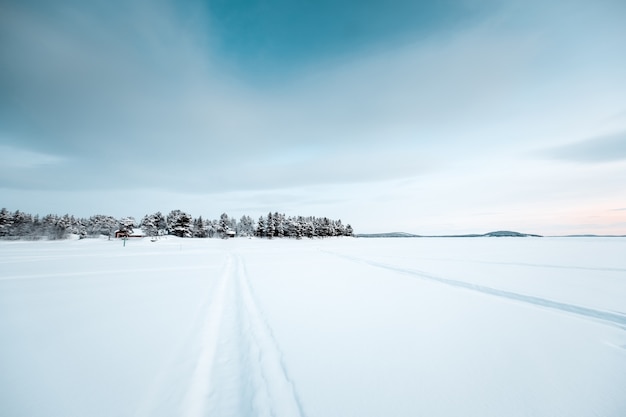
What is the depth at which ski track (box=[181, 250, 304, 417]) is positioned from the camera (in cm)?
274

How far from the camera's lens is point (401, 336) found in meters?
4.59

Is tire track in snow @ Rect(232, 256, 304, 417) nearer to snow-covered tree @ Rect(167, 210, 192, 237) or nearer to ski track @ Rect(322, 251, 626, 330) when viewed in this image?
ski track @ Rect(322, 251, 626, 330)

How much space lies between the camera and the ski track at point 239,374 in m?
2.74

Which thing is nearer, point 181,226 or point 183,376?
point 183,376

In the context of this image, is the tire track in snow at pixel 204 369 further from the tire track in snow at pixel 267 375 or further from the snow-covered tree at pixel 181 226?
the snow-covered tree at pixel 181 226

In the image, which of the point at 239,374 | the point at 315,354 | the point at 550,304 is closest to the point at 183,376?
the point at 239,374

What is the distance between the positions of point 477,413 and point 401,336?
1968 millimetres

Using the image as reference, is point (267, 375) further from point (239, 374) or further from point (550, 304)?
point (550, 304)

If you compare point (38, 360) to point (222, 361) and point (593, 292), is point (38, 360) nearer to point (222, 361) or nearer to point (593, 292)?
point (222, 361)

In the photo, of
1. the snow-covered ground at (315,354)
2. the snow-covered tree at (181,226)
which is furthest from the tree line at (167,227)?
the snow-covered ground at (315,354)

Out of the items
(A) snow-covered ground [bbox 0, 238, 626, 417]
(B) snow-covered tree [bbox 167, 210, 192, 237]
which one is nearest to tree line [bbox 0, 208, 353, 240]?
(B) snow-covered tree [bbox 167, 210, 192, 237]

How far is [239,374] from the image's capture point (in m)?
3.42

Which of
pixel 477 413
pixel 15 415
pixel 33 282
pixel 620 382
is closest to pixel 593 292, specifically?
pixel 620 382

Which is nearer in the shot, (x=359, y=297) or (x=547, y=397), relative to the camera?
(x=547, y=397)
